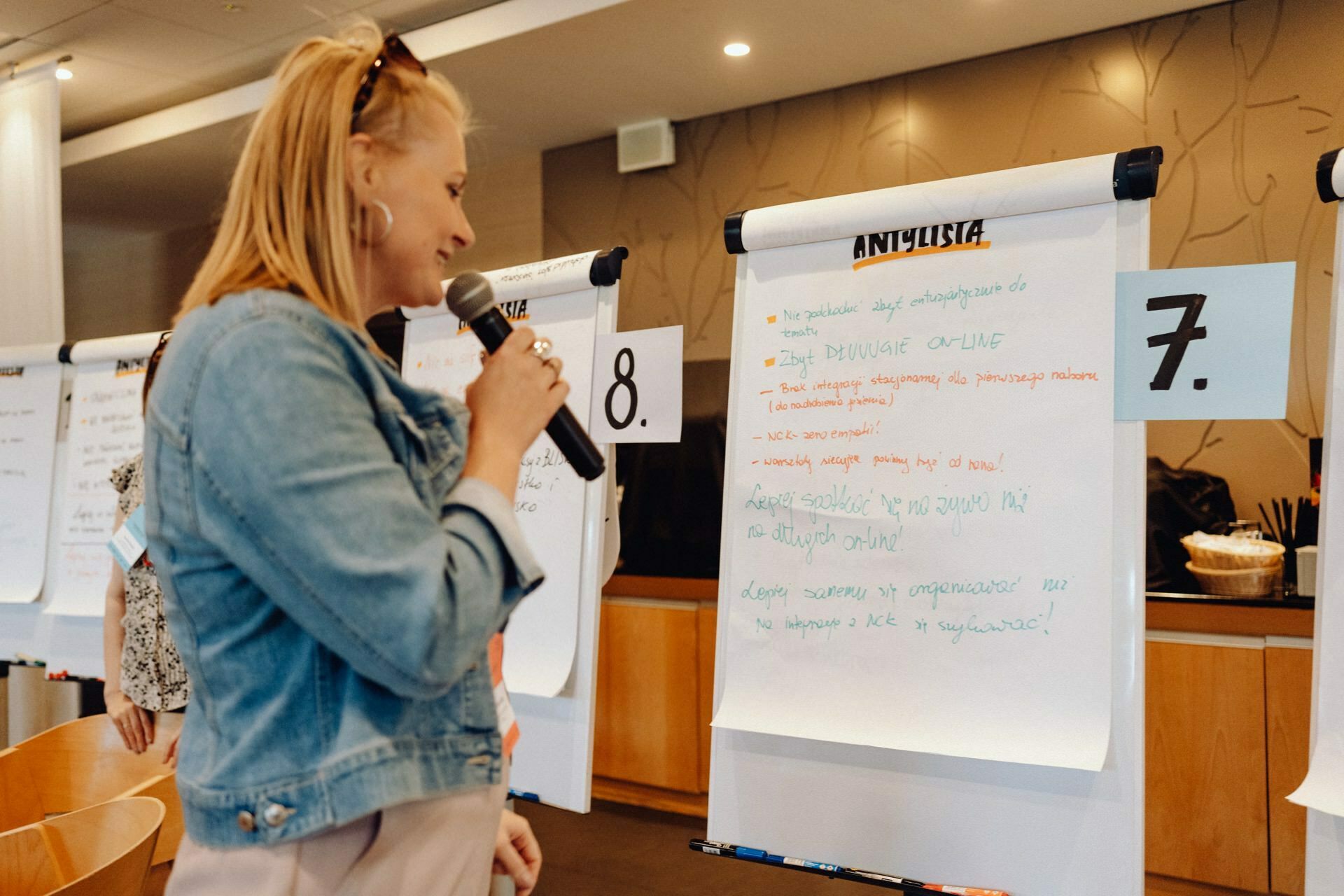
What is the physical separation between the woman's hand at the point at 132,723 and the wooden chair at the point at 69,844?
0.54m

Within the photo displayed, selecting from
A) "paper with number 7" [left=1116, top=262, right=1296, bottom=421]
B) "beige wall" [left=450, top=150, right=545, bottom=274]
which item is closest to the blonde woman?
"paper with number 7" [left=1116, top=262, right=1296, bottom=421]

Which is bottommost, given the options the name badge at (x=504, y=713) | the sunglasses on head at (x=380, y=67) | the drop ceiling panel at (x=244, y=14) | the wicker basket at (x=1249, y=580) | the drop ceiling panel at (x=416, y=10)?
the name badge at (x=504, y=713)

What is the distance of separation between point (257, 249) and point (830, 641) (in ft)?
3.73

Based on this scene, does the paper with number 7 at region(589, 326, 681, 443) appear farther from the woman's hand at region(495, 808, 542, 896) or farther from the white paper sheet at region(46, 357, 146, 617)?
the white paper sheet at region(46, 357, 146, 617)

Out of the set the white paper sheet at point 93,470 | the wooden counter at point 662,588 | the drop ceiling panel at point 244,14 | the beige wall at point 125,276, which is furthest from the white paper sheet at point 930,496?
the beige wall at point 125,276

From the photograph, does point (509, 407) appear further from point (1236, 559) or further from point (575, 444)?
point (1236, 559)

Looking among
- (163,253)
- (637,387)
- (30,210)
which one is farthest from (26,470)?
(163,253)

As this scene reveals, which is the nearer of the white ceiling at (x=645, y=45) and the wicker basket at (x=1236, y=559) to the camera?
the wicker basket at (x=1236, y=559)

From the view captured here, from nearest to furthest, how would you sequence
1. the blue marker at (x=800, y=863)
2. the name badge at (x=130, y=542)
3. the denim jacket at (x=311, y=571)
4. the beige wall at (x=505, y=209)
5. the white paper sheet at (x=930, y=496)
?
1. the denim jacket at (x=311, y=571)
2. the white paper sheet at (x=930, y=496)
3. the blue marker at (x=800, y=863)
4. the name badge at (x=130, y=542)
5. the beige wall at (x=505, y=209)

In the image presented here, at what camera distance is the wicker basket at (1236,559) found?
2.76 m

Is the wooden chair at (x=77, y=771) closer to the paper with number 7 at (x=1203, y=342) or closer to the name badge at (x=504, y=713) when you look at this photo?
the name badge at (x=504, y=713)

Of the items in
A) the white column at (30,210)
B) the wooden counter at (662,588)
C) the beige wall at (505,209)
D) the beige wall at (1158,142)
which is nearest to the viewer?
the wooden counter at (662,588)

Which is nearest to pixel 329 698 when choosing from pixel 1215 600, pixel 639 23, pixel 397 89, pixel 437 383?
pixel 397 89

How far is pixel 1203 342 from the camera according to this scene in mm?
1456
